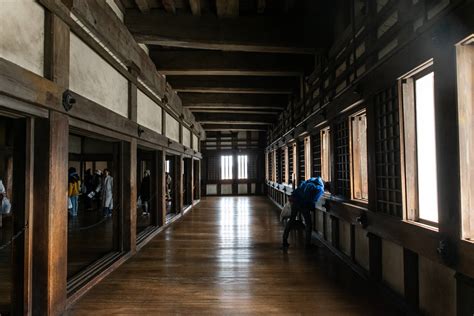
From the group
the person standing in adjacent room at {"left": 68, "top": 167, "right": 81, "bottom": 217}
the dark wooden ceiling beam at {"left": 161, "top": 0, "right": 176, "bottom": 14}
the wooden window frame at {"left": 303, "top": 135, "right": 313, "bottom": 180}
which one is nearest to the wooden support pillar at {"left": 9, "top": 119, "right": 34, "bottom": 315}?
the dark wooden ceiling beam at {"left": 161, "top": 0, "right": 176, "bottom": 14}

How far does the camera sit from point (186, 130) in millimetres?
9547

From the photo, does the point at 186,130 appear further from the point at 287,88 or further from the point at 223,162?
the point at 223,162

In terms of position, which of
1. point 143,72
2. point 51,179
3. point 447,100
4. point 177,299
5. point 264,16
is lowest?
point 177,299

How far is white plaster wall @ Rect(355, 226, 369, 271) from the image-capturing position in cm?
355

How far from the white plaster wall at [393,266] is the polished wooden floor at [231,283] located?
0.65 ft

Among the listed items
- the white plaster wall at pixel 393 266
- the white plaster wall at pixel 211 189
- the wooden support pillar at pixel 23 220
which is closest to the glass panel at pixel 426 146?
the white plaster wall at pixel 393 266

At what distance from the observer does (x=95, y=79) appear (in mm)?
3328

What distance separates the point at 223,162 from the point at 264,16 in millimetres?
11514

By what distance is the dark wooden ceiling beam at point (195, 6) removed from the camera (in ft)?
13.6

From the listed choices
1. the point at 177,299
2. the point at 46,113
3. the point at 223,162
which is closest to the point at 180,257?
the point at 177,299

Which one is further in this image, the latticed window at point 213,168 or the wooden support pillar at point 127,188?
the latticed window at point 213,168

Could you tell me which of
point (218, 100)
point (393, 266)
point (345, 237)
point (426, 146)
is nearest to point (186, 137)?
point (218, 100)

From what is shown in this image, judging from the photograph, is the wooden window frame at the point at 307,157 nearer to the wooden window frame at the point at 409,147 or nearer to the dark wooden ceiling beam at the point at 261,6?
the dark wooden ceiling beam at the point at 261,6

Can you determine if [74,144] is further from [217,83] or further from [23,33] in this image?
[23,33]
